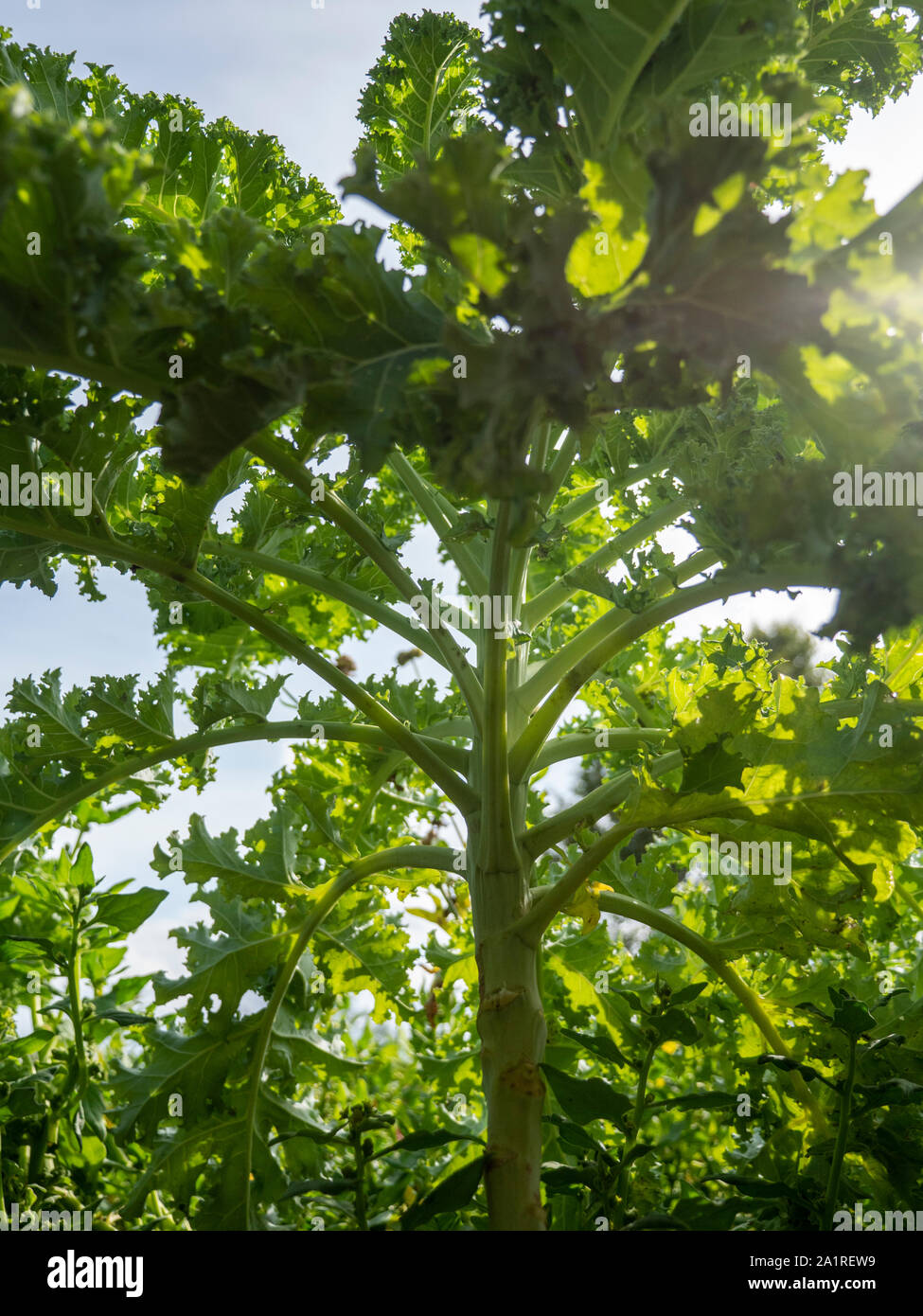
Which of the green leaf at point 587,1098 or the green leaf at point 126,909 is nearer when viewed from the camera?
the green leaf at point 587,1098

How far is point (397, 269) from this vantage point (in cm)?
155

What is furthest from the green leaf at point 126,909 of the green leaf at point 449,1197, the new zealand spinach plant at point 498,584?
the green leaf at point 449,1197

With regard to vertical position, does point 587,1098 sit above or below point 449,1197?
above

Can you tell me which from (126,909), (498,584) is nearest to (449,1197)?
(498,584)

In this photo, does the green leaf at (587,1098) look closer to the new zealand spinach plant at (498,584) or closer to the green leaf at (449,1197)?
the new zealand spinach plant at (498,584)

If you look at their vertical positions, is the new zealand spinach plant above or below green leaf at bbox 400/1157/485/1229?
above

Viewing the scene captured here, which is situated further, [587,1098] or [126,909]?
[126,909]

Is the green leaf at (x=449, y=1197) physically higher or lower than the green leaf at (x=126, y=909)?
lower

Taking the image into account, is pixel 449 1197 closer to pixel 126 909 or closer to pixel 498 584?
pixel 498 584

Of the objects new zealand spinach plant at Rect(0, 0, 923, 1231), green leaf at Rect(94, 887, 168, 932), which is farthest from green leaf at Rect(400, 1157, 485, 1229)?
green leaf at Rect(94, 887, 168, 932)

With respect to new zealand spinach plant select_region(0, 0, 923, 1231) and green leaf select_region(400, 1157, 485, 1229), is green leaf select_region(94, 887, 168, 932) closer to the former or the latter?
new zealand spinach plant select_region(0, 0, 923, 1231)

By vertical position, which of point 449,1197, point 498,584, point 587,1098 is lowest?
point 449,1197

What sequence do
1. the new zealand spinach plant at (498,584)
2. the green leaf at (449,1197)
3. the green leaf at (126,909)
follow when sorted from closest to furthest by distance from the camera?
the new zealand spinach plant at (498,584), the green leaf at (449,1197), the green leaf at (126,909)

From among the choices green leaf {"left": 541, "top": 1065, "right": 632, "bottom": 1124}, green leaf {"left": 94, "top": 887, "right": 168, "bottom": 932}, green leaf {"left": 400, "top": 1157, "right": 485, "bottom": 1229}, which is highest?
green leaf {"left": 94, "top": 887, "right": 168, "bottom": 932}
